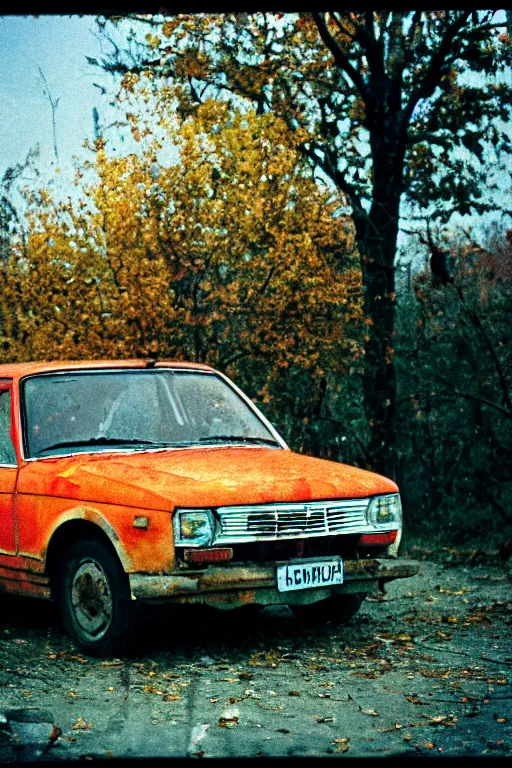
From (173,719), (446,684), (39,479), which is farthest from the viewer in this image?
(39,479)

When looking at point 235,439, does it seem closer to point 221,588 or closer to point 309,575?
point 309,575

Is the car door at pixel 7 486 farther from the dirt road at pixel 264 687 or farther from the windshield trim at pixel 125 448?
the dirt road at pixel 264 687

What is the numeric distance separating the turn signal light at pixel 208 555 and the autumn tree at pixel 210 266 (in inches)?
353

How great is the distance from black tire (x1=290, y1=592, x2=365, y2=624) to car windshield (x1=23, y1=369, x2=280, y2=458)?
1.10m

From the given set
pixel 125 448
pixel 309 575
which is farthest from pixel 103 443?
pixel 309 575

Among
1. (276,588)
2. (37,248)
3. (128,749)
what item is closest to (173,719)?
(128,749)

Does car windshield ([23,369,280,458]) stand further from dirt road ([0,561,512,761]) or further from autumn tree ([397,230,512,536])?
autumn tree ([397,230,512,536])

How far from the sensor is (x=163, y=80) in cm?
1485

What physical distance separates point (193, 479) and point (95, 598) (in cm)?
88

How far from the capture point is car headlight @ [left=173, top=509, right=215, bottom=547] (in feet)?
19.1

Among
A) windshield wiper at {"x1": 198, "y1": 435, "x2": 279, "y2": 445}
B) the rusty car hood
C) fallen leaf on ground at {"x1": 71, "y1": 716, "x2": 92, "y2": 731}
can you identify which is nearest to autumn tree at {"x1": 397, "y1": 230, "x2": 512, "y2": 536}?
windshield wiper at {"x1": 198, "y1": 435, "x2": 279, "y2": 445}

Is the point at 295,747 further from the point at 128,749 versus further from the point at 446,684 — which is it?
the point at 446,684

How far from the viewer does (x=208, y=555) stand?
5.88 meters

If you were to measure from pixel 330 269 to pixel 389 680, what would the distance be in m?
10.6
